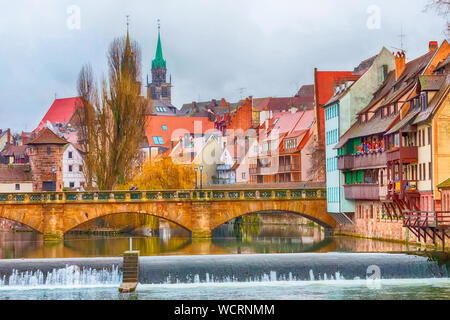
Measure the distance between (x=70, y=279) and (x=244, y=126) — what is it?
321ft

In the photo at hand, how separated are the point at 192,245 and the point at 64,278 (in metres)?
24.1

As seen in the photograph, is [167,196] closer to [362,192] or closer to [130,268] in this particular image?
[362,192]

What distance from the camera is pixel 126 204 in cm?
8512

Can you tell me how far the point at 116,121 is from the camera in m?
94.7

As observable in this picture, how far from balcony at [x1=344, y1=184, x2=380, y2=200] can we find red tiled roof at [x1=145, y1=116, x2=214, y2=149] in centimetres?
9482

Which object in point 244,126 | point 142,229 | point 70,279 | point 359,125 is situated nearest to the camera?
point 70,279

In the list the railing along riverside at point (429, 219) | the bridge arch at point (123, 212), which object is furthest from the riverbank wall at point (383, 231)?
the bridge arch at point (123, 212)

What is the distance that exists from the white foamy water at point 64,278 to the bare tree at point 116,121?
39039 millimetres

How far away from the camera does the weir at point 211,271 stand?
5494 centimetres

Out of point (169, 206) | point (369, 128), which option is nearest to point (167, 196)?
point (169, 206)

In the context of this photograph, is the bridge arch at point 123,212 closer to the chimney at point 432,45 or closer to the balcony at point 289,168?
the chimney at point 432,45

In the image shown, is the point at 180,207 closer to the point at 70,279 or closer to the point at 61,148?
the point at 70,279
